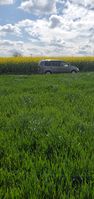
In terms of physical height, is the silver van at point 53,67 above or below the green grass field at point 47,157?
below

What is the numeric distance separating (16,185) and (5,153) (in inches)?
47.8

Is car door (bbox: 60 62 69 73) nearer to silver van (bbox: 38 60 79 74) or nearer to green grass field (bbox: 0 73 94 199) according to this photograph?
silver van (bbox: 38 60 79 74)

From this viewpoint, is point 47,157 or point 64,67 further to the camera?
point 64,67

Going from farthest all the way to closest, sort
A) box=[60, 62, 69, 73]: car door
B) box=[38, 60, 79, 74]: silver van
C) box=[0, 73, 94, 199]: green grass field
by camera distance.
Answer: box=[60, 62, 69, 73]: car door < box=[38, 60, 79, 74]: silver van < box=[0, 73, 94, 199]: green grass field

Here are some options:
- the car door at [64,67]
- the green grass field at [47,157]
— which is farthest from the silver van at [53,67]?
the green grass field at [47,157]

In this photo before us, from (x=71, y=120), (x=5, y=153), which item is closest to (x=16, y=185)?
(x=5, y=153)

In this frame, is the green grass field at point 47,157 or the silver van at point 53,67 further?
the silver van at point 53,67

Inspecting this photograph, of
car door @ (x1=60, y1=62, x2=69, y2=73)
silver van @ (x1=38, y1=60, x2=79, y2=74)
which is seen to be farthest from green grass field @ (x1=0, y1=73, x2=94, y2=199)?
car door @ (x1=60, y1=62, x2=69, y2=73)

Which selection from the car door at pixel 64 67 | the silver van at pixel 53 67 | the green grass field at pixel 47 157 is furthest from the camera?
the car door at pixel 64 67

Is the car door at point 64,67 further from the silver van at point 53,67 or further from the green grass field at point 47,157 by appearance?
the green grass field at point 47,157

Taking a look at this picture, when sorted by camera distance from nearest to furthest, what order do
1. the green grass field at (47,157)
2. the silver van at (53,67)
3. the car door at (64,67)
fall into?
the green grass field at (47,157) → the silver van at (53,67) → the car door at (64,67)

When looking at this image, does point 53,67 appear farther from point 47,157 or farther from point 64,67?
point 47,157

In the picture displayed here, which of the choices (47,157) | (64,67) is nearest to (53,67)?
(64,67)

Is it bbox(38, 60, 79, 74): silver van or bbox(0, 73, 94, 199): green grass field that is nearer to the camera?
bbox(0, 73, 94, 199): green grass field
